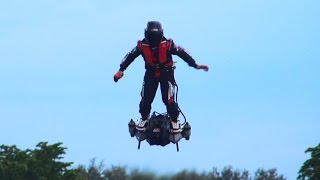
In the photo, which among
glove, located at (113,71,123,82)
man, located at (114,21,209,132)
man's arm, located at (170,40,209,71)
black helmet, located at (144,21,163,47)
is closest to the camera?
black helmet, located at (144,21,163,47)

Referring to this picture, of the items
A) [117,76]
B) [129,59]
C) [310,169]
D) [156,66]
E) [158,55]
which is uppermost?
[310,169]

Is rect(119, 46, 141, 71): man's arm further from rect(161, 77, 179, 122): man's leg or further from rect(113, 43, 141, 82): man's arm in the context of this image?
rect(161, 77, 179, 122): man's leg

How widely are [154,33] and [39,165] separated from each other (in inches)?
1833

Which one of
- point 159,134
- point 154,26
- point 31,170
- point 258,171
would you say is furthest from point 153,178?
point 31,170

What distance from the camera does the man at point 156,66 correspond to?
25906 millimetres

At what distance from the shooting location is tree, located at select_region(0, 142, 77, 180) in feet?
230

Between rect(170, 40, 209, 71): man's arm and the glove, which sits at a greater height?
rect(170, 40, 209, 71): man's arm

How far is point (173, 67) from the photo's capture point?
2631 centimetres

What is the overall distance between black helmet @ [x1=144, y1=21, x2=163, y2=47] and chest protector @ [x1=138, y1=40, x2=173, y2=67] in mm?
129

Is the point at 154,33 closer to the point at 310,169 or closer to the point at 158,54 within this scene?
the point at 158,54

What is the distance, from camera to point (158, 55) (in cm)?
2598

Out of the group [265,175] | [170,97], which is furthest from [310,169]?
[170,97]

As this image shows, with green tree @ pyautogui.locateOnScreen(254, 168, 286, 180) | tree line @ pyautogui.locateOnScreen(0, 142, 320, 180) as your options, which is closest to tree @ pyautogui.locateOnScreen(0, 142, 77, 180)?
tree line @ pyautogui.locateOnScreen(0, 142, 320, 180)

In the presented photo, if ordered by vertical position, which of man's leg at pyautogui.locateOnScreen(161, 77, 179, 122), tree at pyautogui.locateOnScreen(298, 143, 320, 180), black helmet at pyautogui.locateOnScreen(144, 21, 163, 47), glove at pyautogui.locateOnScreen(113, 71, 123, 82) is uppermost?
tree at pyautogui.locateOnScreen(298, 143, 320, 180)
